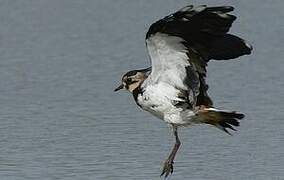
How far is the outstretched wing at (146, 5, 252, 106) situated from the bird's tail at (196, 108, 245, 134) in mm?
158

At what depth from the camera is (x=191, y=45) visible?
916 centimetres

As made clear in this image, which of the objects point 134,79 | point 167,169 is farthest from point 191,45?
point 167,169

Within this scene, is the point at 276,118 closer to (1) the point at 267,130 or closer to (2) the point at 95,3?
(1) the point at 267,130

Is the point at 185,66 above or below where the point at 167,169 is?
above

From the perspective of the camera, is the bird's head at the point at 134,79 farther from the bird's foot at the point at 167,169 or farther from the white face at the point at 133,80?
the bird's foot at the point at 167,169

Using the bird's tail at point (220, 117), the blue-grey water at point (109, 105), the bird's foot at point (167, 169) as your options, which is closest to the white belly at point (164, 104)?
the bird's tail at point (220, 117)

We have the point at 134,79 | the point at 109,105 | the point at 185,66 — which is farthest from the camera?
the point at 109,105

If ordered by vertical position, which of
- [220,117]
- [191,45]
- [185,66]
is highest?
[191,45]

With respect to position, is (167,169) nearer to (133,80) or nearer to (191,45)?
(133,80)

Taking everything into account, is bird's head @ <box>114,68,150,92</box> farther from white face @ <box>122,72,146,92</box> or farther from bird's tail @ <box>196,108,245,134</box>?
bird's tail @ <box>196,108,245,134</box>

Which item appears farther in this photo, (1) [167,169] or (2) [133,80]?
(2) [133,80]

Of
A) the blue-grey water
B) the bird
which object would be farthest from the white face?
the blue-grey water

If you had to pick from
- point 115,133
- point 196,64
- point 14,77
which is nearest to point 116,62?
point 14,77

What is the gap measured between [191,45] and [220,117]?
2.28ft
